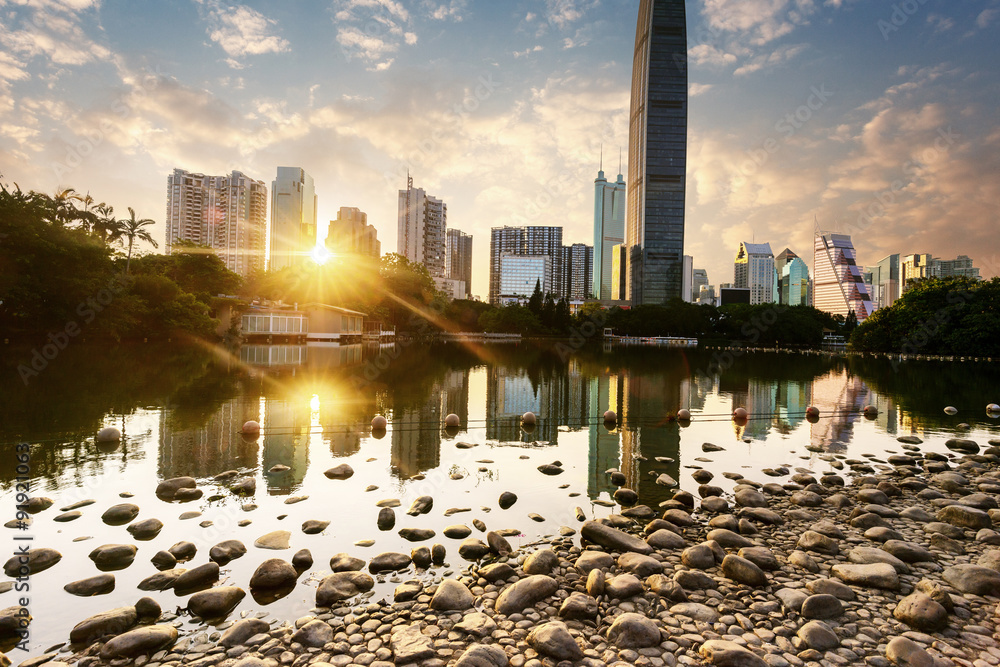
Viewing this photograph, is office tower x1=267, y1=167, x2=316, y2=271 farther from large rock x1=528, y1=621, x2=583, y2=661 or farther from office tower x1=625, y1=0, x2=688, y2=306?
large rock x1=528, y1=621, x2=583, y2=661

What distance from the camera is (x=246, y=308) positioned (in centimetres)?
4300

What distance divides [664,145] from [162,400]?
419 feet

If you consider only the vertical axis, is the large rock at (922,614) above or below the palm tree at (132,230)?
below

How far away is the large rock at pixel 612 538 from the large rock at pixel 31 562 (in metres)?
5.53

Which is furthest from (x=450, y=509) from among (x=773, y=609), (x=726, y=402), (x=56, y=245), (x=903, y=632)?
(x=56, y=245)

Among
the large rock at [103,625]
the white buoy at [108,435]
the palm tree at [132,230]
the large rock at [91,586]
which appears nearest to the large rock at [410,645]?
the large rock at [103,625]

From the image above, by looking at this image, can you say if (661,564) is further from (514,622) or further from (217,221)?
(217,221)

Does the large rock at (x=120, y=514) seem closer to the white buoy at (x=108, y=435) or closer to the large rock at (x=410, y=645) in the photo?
the white buoy at (x=108, y=435)

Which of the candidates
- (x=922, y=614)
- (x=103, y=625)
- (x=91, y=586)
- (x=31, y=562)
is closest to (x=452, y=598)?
(x=103, y=625)

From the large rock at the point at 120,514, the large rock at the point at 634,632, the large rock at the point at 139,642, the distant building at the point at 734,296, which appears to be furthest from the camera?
the distant building at the point at 734,296

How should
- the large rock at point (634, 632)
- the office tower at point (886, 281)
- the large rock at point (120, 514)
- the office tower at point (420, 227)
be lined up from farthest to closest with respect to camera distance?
the office tower at point (886, 281), the office tower at point (420, 227), the large rock at point (120, 514), the large rock at point (634, 632)

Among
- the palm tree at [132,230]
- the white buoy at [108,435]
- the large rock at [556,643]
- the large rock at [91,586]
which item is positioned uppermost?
the palm tree at [132,230]

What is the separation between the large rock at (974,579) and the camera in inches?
170

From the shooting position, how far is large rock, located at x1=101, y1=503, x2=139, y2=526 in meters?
5.83
